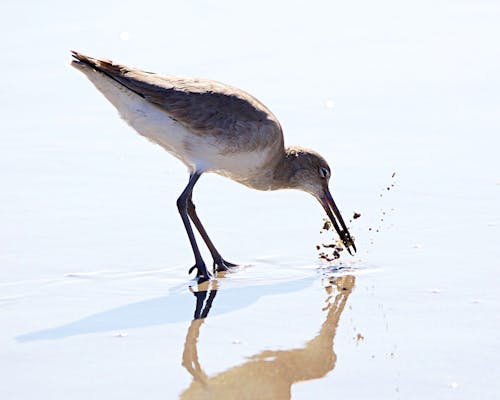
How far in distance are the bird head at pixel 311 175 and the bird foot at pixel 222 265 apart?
3.06 feet

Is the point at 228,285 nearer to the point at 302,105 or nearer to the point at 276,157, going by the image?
the point at 276,157

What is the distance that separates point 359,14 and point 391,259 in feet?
17.5

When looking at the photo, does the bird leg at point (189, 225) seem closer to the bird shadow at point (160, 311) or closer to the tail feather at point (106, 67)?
the bird shadow at point (160, 311)

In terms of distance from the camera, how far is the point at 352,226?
7.70 m

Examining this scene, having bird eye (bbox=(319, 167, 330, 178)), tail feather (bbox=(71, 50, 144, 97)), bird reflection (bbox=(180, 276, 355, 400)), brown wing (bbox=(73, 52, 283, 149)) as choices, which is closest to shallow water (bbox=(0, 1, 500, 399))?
bird reflection (bbox=(180, 276, 355, 400))

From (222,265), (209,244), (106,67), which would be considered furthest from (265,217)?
(106,67)

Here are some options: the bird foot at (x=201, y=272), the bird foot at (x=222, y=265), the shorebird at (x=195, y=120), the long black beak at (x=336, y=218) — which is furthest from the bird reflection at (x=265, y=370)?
the shorebird at (x=195, y=120)

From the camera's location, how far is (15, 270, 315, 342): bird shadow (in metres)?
5.88

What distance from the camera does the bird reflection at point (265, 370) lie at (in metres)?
5.09

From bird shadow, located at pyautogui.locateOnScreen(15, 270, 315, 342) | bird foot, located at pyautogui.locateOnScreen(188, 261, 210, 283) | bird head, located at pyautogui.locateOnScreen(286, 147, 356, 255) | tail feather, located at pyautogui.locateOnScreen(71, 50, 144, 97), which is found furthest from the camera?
bird head, located at pyautogui.locateOnScreen(286, 147, 356, 255)

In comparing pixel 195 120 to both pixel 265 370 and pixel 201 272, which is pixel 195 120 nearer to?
pixel 201 272

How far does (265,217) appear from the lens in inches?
307

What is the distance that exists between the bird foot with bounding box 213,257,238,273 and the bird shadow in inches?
4.1

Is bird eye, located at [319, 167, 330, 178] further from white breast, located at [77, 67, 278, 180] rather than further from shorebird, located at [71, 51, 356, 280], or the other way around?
white breast, located at [77, 67, 278, 180]
